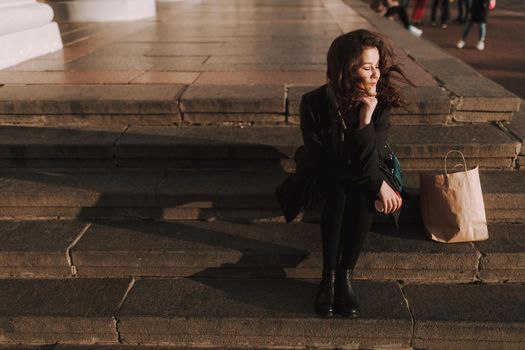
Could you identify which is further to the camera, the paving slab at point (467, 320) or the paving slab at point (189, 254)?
the paving slab at point (189, 254)

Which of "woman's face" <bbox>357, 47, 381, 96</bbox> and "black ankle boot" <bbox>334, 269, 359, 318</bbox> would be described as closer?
"woman's face" <bbox>357, 47, 381, 96</bbox>

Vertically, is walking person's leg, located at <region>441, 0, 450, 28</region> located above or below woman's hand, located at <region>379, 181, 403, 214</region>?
above

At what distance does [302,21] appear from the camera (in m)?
9.02

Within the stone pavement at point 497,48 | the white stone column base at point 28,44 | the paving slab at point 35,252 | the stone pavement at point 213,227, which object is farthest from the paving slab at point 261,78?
the stone pavement at point 497,48

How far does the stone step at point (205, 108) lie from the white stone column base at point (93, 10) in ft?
20.1

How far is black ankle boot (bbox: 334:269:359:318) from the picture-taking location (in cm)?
230

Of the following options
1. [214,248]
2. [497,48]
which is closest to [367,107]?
[214,248]

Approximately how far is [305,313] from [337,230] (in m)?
0.47

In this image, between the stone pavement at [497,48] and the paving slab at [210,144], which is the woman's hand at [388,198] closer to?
the paving slab at [210,144]

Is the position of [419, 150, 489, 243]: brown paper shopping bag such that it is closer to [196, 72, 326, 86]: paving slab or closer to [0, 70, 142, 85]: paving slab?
[196, 72, 326, 86]: paving slab

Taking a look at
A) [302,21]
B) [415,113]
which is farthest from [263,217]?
[302,21]

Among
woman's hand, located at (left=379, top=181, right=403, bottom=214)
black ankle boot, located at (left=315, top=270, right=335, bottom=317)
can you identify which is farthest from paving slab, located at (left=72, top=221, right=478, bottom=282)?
woman's hand, located at (left=379, top=181, right=403, bottom=214)

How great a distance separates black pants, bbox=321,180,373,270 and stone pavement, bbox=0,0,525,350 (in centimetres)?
24

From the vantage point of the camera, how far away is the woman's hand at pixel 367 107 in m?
2.14
